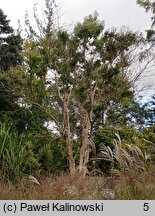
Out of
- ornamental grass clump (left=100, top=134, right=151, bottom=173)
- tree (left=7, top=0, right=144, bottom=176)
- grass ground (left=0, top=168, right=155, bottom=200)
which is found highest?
tree (left=7, top=0, right=144, bottom=176)

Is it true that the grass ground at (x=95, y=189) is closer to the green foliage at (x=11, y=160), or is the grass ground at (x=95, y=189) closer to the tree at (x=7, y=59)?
the green foliage at (x=11, y=160)

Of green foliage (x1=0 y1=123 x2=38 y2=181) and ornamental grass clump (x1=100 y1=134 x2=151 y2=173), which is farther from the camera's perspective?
green foliage (x1=0 y1=123 x2=38 y2=181)

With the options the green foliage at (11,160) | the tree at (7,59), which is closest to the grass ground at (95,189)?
the green foliage at (11,160)

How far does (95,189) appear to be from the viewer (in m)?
4.98

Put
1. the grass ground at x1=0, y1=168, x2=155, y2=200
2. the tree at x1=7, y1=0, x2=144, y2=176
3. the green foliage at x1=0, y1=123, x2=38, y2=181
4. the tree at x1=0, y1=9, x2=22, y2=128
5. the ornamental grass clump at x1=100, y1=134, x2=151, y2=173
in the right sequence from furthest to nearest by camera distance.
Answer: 1. the tree at x1=0, y1=9, x2=22, y2=128
2. the tree at x1=7, y1=0, x2=144, y2=176
3. the green foliage at x1=0, y1=123, x2=38, y2=181
4. the ornamental grass clump at x1=100, y1=134, x2=151, y2=173
5. the grass ground at x1=0, y1=168, x2=155, y2=200

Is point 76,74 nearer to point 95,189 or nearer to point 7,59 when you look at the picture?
point 7,59

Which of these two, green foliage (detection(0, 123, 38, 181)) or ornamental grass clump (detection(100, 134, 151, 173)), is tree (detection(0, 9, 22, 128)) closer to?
green foliage (detection(0, 123, 38, 181))

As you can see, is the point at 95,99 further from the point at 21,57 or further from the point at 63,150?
the point at 21,57

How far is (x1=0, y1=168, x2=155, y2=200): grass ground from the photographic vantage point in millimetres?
4824

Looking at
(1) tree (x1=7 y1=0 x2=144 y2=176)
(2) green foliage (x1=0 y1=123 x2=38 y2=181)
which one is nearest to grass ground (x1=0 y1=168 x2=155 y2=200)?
(2) green foliage (x1=0 y1=123 x2=38 y2=181)

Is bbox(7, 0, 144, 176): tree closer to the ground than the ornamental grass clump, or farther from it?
farther from it

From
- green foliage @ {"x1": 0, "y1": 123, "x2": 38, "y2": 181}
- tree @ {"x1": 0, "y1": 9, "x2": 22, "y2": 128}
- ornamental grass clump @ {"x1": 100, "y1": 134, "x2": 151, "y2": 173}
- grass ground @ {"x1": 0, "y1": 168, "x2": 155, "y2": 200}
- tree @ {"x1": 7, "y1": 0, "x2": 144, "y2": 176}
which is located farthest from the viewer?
tree @ {"x1": 0, "y1": 9, "x2": 22, "y2": 128}

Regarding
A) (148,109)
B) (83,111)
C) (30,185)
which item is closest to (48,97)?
(83,111)

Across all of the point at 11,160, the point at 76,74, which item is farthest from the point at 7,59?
the point at 11,160
